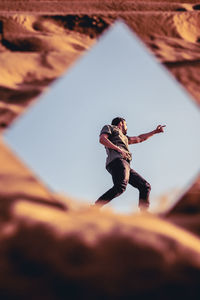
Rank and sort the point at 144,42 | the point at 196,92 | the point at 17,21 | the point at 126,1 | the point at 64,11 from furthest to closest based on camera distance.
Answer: the point at 126,1 → the point at 64,11 → the point at 17,21 → the point at 144,42 → the point at 196,92

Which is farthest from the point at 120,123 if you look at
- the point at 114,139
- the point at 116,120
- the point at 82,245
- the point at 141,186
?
the point at 82,245

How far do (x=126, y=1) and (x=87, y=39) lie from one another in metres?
0.59

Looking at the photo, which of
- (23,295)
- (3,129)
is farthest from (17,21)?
(23,295)

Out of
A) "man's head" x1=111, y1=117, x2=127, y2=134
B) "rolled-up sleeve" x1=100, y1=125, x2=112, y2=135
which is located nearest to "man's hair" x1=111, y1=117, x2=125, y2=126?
"man's head" x1=111, y1=117, x2=127, y2=134

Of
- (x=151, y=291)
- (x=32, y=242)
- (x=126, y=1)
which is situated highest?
(x=126, y=1)

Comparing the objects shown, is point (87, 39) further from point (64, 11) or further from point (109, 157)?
point (109, 157)

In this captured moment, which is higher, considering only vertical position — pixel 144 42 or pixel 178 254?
pixel 144 42

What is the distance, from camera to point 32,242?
85 cm

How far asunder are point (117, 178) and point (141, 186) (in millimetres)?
228

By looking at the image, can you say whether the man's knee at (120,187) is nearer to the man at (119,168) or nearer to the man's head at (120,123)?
the man at (119,168)

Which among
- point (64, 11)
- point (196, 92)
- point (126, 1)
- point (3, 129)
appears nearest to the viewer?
point (3, 129)

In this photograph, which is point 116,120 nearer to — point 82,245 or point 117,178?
point 117,178

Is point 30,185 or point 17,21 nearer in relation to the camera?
point 30,185

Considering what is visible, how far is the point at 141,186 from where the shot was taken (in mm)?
2115
